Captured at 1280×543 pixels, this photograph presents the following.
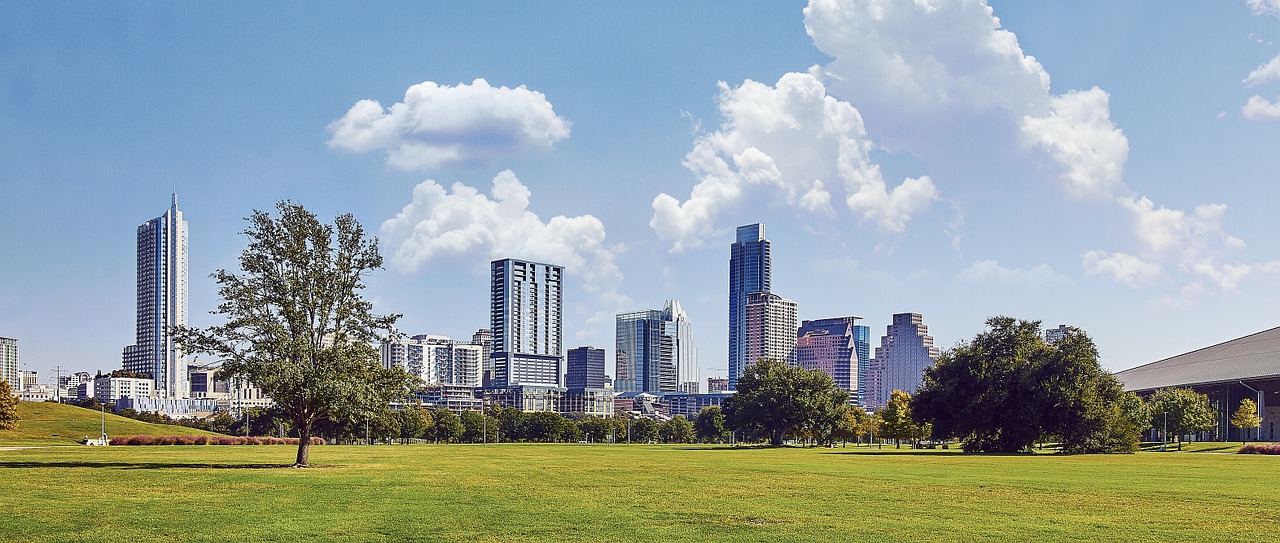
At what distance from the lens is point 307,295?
156ft

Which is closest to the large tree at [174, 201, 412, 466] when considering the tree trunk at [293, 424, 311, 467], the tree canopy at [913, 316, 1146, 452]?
the tree trunk at [293, 424, 311, 467]

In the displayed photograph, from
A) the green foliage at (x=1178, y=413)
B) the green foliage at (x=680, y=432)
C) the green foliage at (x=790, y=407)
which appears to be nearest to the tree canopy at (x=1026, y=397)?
the green foliage at (x=1178, y=413)

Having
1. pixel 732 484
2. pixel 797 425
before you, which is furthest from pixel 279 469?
pixel 797 425

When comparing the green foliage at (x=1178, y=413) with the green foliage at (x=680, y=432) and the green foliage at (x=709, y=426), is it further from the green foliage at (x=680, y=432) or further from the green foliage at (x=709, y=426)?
the green foliage at (x=680, y=432)

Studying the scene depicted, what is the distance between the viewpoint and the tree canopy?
7281 centimetres

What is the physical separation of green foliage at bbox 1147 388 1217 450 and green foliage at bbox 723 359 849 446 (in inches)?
1133

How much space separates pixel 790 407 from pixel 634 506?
3369 inches

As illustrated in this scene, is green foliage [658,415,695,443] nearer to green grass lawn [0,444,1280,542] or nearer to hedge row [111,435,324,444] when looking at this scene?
hedge row [111,435,324,444]

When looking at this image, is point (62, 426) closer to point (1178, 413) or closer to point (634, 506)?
point (1178, 413)

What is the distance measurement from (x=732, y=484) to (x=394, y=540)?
1656cm

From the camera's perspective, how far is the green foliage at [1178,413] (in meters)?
95.4

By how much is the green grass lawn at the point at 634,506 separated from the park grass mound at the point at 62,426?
256 ft

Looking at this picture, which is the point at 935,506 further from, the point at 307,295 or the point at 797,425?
the point at 797,425

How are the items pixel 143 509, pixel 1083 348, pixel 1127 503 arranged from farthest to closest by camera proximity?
pixel 1083 348, pixel 1127 503, pixel 143 509
